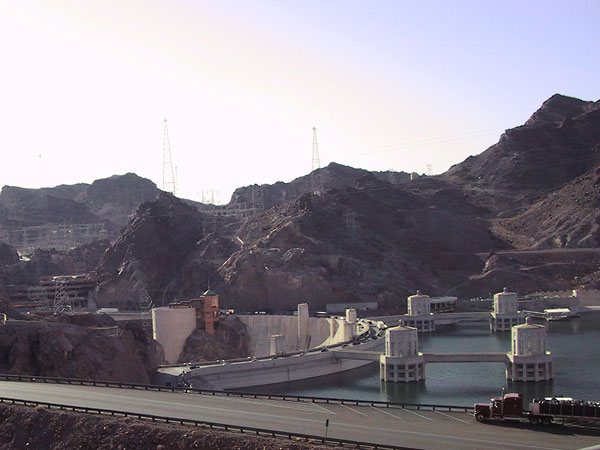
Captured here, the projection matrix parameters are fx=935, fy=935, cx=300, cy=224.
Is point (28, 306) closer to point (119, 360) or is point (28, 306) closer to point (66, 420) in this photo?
point (119, 360)

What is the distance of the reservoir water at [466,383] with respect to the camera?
81250mm

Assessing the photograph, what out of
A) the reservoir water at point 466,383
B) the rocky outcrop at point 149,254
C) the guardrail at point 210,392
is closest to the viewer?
the guardrail at point 210,392

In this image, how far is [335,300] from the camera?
147 meters

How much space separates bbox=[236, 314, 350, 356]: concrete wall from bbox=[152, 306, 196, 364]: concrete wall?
32.3 feet

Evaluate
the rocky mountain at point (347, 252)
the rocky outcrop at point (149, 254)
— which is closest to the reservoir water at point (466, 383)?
the rocky mountain at point (347, 252)

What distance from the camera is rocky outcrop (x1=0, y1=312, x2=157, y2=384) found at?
72.1 meters

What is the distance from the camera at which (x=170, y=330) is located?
115m

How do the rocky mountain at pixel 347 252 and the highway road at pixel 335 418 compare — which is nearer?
the highway road at pixel 335 418

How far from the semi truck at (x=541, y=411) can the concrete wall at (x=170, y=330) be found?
68796 mm

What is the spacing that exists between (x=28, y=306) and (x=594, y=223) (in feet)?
341

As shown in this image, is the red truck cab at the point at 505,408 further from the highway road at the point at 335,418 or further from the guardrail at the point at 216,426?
the guardrail at the point at 216,426

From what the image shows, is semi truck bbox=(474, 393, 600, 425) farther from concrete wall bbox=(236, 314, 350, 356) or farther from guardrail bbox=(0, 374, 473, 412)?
concrete wall bbox=(236, 314, 350, 356)

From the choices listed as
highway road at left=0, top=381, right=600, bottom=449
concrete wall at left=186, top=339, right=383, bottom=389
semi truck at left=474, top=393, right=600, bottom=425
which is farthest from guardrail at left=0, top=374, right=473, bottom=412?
concrete wall at left=186, top=339, right=383, bottom=389

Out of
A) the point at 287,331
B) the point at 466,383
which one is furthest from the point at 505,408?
the point at 287,331
